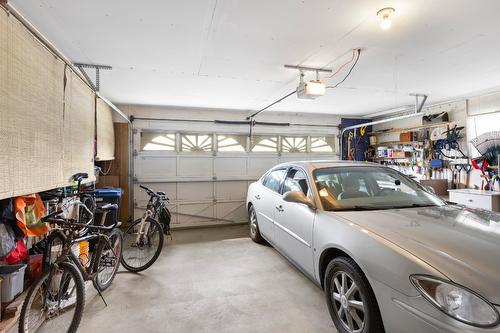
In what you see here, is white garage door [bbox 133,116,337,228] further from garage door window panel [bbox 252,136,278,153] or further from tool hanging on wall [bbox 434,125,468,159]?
tool hanging on wall [bbox 434,125,468,159]

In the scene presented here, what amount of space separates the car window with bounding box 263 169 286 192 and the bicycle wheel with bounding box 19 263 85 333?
7.33ft

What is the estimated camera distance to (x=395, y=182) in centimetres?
258

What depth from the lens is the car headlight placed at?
3.58ft

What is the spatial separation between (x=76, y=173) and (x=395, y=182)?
3319mm

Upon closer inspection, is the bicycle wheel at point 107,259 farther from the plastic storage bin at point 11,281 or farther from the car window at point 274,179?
the car window at point 274,179

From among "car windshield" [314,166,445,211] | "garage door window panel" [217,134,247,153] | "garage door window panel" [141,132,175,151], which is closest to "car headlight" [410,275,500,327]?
"car windshield" [314,166,445,211]

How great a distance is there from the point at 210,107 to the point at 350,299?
177 inches

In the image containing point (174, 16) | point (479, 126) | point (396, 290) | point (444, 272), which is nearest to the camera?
point (444, 272)

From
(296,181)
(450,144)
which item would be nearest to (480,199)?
(450,144)

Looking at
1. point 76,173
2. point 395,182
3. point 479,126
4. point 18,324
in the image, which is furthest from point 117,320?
point 479,126

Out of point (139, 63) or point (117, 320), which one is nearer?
point (117, 320)

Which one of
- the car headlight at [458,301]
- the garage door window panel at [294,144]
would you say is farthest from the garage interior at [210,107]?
the car headlight at [458,301]

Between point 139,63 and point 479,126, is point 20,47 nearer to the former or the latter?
point 139,63

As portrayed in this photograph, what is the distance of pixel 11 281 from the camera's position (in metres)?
1.84
